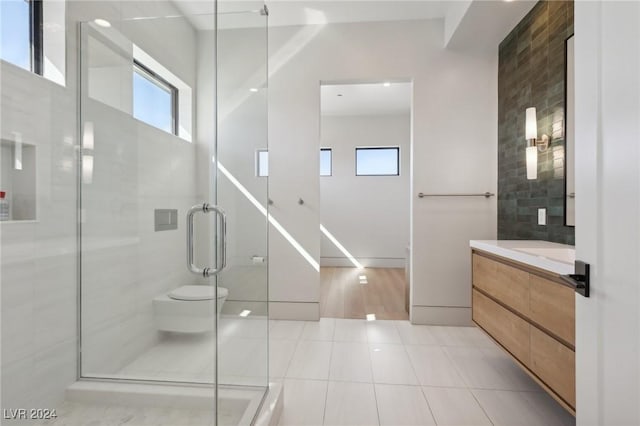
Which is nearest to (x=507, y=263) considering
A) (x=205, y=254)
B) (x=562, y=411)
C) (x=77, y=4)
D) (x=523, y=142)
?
(x=562, y=411)

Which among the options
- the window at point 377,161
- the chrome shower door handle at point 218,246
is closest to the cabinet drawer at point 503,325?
the chrome shower door handle at point 218,246

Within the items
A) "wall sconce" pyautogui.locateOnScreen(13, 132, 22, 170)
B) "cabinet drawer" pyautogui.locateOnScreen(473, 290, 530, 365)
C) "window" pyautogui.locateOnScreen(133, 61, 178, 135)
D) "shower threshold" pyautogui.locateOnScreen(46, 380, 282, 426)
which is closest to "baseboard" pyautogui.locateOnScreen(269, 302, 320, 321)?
"cabinet drawer" pyautogui.locateOnScreen(473, 290, 530, 365)

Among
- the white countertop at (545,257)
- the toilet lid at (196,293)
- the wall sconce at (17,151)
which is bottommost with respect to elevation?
the toilet lid at (196,293)

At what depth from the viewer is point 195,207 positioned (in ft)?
4.43

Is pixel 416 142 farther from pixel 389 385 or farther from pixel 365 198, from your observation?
pixel 365 198

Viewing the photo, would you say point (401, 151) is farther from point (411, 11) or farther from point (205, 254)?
point (205, 254)

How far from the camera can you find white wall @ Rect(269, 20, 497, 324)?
2.77 metres

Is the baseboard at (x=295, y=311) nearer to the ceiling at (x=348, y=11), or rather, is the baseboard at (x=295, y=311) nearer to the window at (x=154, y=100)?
the window at (x=154, y=100)

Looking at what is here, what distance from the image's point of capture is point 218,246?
4.45 ft

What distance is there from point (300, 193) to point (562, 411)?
2289mm

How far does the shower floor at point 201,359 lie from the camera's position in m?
1.30

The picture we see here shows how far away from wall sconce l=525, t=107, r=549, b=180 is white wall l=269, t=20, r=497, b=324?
68 cm

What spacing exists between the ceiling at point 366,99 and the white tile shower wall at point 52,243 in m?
3.00

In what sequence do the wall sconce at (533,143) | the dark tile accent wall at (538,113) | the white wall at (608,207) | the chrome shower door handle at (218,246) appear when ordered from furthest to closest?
the wall sconce at (533,143)
the dark tile accent wall at (538,113)
the chrome shower door handle at (218,246)
the white wall at (608,207)
